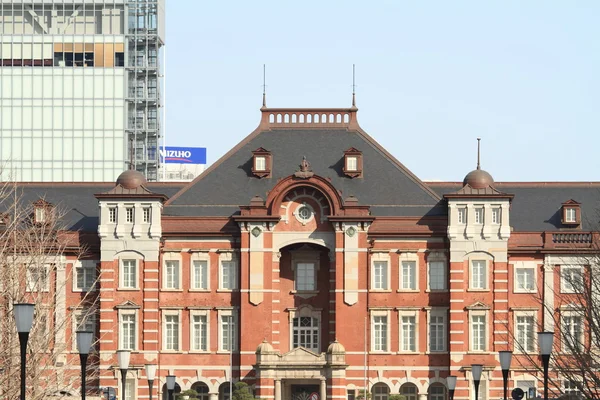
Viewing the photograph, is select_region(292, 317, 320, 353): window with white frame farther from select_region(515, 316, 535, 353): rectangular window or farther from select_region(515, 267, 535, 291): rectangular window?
select_region(515, 267, 535, 291): rectangular window

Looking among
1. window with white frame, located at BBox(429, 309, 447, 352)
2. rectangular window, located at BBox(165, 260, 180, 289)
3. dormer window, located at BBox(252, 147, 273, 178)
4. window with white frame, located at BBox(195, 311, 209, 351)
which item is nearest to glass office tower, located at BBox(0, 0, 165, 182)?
dormer window, located at BBox(252, 147, 273, 178)

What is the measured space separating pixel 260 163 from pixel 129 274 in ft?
30.2

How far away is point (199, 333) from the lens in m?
100

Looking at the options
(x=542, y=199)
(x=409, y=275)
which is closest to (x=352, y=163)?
(x=409, y=275)

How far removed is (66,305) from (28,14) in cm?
6397

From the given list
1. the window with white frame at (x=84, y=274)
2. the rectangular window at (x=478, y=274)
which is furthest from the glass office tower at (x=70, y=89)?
the rectangular window at (x=478, y=274)

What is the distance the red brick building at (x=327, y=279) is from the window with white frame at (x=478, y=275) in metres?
0.05

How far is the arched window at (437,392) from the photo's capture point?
99188 millimetres

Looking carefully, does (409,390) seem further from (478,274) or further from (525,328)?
(478,274)

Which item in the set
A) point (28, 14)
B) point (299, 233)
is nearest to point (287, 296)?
point (299, 233)

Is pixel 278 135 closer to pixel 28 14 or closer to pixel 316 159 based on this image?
pixel 316 159

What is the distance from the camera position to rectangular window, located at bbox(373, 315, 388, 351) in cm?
9975

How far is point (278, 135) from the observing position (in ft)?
342

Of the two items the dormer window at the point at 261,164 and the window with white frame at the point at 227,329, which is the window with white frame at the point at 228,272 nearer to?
the window with white frame at the point at 227,329
